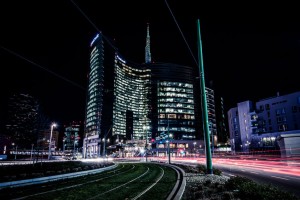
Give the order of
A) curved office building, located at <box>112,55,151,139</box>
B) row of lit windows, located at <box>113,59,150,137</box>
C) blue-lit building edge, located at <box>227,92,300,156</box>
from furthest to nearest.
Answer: row of lit windows, located at <box>113,59,150,137</box> → curved office building, located at <box>112,55,151,139</box> → blue-lit building edge, located at <box>227,92,300,156</box>

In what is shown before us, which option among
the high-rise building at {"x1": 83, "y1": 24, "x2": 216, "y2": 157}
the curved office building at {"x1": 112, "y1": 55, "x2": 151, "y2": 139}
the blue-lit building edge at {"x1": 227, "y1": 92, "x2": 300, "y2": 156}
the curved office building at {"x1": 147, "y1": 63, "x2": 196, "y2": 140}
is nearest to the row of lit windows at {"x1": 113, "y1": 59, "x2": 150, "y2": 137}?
the curved office building at {"x1": 112, "y1": 55, "x2": 151, "y2": 139}

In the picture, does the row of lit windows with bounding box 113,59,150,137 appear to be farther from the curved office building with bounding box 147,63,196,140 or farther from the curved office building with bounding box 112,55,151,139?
the curved office building with bounding box 147,63,196,140

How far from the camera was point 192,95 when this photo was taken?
16762 cm

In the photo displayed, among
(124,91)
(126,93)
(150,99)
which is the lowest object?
(150,99)

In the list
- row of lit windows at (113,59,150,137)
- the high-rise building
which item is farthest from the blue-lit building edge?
row of lit windows at (113,59,150,137)

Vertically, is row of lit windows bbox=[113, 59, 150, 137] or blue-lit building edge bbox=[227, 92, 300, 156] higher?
row of lit windows bbox=[113, 59, 150, 137]

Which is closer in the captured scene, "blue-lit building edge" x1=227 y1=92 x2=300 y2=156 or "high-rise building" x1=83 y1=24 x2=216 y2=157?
"blue-lit building edge" x1=227 y1=92 x2=300 y2=156

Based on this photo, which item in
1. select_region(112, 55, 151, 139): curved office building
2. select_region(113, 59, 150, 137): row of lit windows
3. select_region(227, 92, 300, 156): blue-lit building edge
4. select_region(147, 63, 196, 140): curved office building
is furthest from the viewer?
select_region(113, 59, 150, 137): row of lit windows

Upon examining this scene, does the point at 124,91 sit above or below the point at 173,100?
above

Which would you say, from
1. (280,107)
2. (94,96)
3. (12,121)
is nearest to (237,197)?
(12,121)

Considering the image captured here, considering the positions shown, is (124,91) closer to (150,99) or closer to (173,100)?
(150,99)

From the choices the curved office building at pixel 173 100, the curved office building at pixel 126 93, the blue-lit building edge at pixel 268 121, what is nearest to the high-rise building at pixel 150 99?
the curved office building at pixel 173 100

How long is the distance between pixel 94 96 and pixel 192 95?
77.0 meters

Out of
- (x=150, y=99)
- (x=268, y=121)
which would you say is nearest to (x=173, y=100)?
(x=150, y=99)
